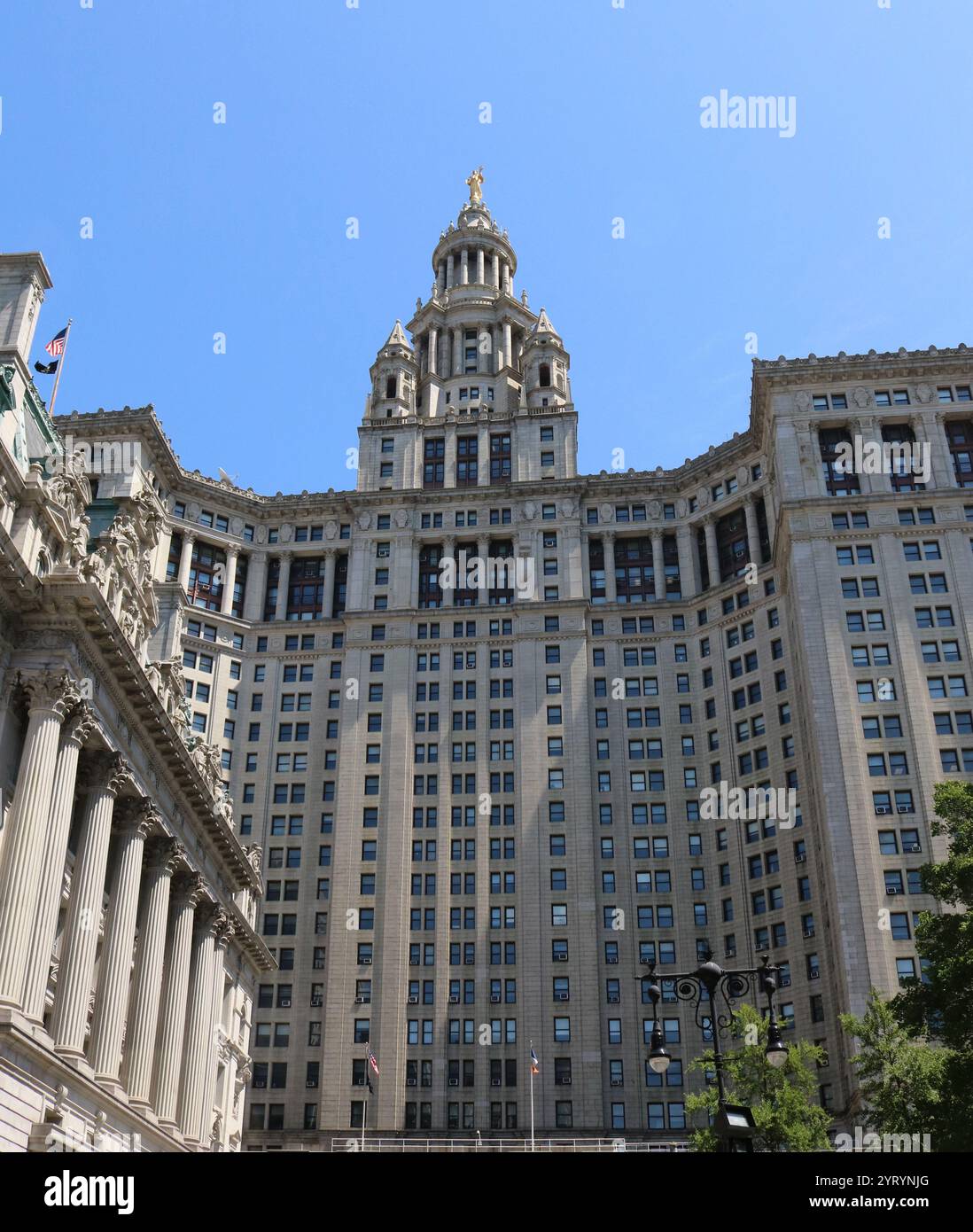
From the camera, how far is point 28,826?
1679 inches

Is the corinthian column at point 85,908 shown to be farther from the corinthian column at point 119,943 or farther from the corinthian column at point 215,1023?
the corinthian column at point 215,1023

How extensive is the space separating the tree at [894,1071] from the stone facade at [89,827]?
30450 millimetres

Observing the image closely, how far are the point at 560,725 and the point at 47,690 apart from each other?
62844 mm

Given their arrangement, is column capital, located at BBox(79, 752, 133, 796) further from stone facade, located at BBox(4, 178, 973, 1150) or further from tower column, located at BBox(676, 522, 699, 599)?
tower column, located at BBox(676, 522, 699, 599)

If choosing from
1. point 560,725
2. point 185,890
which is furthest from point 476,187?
point 185,890

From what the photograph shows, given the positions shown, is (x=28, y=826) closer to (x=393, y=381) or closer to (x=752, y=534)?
(x=752, y=534)

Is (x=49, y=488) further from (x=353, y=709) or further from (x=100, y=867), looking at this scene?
(x=353, y=709)

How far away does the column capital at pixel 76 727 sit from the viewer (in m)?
46.6

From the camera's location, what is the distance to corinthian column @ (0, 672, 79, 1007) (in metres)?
40.3

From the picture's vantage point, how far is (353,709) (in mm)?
105375

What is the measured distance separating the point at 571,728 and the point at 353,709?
63.9ft

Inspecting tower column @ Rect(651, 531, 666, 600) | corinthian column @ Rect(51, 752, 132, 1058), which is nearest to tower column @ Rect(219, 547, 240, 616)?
tower column @ Rect(651, 531, 666, 600)

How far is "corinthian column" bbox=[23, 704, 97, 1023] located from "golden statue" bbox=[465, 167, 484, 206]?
403ft
